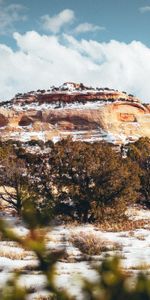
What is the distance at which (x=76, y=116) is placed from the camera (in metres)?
82.3

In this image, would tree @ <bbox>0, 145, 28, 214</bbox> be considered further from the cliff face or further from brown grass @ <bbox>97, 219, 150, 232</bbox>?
the cliff face

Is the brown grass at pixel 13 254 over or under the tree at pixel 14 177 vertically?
under

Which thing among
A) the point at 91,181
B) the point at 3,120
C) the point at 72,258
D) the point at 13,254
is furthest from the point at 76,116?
the point at 72,258

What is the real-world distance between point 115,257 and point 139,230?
15.2m

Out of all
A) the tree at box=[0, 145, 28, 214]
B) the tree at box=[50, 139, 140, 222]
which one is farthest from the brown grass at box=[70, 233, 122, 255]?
the tree at box=[0, 145, 28, 214]

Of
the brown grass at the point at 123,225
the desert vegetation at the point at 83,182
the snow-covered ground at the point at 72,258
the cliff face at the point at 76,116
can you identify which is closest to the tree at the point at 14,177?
the desert vegetation at the point at 83,182

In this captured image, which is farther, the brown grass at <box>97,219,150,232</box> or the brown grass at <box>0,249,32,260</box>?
the brown grass at <box>97,219,150,232</box>

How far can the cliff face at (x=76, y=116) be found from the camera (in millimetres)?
78812

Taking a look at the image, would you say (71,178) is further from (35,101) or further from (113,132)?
(35,101)

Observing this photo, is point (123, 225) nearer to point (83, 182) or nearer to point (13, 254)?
point (83, 182)

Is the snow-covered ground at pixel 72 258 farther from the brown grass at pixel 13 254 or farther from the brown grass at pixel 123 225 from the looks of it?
the brown grass at pixel 123 225

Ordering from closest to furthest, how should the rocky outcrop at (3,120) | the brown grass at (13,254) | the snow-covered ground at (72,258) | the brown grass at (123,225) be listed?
the snow-covered ground at (72,258) → the brown grass at (13,254) → the brown grass at (123,225) → the rocky outcrop at (3,120)

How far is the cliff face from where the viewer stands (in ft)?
259

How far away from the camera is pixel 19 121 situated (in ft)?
281
